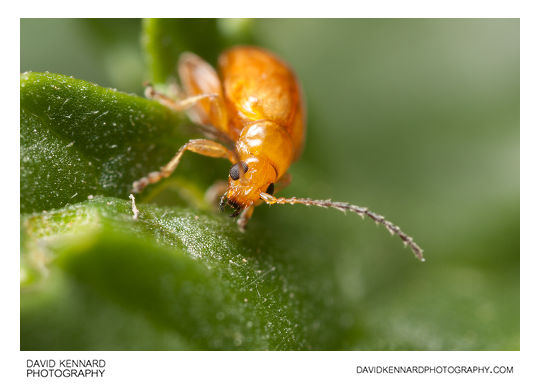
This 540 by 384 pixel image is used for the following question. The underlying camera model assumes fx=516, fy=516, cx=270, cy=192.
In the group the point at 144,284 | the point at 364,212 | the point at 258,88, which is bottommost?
the point at 144,284

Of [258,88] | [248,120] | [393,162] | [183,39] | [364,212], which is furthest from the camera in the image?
[393,162]

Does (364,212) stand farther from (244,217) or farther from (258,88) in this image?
(258,88)

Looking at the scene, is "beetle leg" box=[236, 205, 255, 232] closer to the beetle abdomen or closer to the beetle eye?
the beetle eye

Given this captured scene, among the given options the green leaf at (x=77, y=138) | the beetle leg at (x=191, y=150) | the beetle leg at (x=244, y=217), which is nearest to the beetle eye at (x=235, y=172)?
the beetle leg at (x=191, y=150)

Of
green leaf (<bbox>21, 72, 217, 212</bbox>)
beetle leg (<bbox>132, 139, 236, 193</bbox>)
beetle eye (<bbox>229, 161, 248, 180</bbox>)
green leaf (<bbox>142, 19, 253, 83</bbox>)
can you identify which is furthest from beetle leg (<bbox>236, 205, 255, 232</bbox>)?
green leaf (<bbox>142, 19, 253, 83</bbox>)

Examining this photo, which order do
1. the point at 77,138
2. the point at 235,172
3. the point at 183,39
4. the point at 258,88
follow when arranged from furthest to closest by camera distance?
1. the point at 258,88
2. the point at 183,39
3. the point at 235,172
4. the point at 77,138

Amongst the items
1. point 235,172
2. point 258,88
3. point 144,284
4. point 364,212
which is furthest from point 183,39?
point 144,284

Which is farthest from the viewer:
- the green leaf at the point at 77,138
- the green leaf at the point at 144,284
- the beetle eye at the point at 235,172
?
the beetle eye at the point at 235,172

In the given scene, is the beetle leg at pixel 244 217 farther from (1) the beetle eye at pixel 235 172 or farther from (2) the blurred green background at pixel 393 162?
(1) the beetle eye at pixel 235 172
